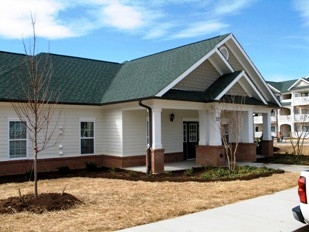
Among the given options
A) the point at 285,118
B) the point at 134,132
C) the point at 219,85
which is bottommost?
the point at 134,132

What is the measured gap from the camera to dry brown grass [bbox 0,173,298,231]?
7020 mm

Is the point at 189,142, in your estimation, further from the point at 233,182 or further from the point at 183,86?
the point at 233,182

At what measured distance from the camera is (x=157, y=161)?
14953 millimetres

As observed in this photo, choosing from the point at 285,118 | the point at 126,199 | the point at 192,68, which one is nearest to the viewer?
the point at 126,199

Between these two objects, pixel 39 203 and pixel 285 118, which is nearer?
pixel 39 203

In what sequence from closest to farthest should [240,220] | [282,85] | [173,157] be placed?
[240,220]
[173,157]
[282,85]

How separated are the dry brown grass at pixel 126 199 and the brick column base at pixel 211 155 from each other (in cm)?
344

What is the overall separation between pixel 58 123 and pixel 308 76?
186 ft

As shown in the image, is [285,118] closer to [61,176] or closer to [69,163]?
[69,163]

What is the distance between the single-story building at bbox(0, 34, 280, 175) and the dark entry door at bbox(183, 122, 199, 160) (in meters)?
0.09

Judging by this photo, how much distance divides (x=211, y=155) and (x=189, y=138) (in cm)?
396

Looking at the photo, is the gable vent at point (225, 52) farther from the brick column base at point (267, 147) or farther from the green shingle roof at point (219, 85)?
the brick column base at point (267, 147)

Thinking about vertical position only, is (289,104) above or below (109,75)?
above

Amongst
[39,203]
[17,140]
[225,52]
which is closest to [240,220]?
[39,203]
